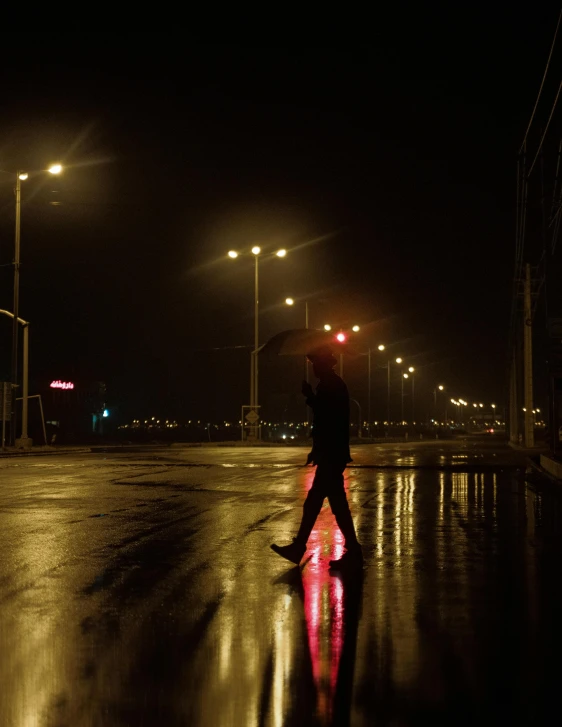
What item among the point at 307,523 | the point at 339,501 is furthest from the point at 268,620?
the point at 339,501

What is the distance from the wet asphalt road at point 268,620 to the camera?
17.1 feet

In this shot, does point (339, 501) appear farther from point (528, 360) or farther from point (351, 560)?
point (528, 360)

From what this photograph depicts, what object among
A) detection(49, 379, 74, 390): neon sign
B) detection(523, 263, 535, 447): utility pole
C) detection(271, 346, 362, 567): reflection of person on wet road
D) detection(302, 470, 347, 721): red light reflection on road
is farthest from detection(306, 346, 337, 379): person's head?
detection(49, 379, 74, 390): neon sign

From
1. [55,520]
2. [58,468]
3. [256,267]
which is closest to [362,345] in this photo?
[256,267]

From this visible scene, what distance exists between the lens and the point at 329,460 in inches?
378

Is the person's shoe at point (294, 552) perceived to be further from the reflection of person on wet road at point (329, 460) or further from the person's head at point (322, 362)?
the person's head at point (322, 362)

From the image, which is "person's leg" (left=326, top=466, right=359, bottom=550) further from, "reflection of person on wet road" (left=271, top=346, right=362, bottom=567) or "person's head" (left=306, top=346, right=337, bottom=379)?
"person's head" (left=306, top=346, right=337, bottom=379)

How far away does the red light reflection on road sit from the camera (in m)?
5.53

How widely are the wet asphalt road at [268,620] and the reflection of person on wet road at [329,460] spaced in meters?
0.26

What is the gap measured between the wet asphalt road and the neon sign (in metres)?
76.8

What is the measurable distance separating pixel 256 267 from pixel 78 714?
4784cm

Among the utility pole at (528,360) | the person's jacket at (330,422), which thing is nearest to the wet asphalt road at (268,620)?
the person's jacket at (330,422)

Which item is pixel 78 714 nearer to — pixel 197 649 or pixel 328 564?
pixel 197 649

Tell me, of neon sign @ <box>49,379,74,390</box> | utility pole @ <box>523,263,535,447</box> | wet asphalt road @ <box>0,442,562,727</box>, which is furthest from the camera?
neon sign @ <box>49,379,74,390</box>
